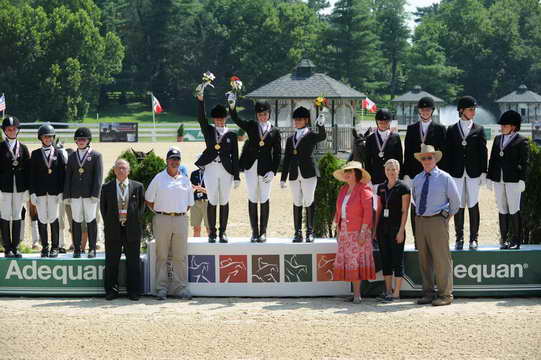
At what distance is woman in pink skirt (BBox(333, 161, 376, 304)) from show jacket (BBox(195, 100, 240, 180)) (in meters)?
1.53

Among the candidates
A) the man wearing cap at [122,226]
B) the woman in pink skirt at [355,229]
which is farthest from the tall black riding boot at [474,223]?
the man wearing cap at [122,226]

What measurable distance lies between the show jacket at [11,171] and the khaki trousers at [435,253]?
5.06m

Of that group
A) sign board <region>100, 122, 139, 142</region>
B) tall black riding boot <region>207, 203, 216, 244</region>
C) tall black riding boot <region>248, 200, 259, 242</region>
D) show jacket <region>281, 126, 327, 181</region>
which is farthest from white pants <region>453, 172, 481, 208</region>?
sign board <region>100, 122, 139, 142</region>

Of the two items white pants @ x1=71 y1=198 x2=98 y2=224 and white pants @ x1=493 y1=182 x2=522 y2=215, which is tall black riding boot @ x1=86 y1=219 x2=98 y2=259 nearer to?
white pants @ x1=71 y1=198 x2=98 y2=224

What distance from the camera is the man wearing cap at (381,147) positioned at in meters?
11.3

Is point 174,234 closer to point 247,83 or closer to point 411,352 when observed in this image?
point 411,352

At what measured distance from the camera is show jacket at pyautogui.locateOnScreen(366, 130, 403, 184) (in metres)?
11.3

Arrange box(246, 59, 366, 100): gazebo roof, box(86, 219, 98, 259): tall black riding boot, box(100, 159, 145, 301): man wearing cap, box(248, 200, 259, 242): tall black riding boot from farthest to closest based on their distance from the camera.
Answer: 1. box(246, 59, 366, 100): gazebo roof
2. box(86, 219, 98, 259): tall black riding boot
3. box(248, 200, 259, 242): tall black riding boot
4. box(100, 159, 145, 301): man wearing cap

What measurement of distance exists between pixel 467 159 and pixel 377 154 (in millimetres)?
1142

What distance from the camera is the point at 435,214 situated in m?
10.6

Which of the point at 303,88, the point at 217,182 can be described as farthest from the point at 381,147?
the point at 303,88

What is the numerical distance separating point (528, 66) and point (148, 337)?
246ft

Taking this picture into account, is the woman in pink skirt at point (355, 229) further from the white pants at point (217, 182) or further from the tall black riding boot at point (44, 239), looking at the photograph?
the tall black riding boot at point (44, 239)

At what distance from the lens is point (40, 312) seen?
10.3 meters
